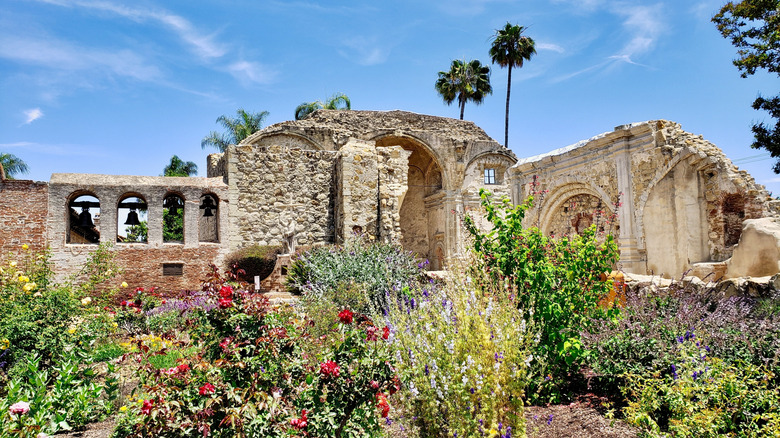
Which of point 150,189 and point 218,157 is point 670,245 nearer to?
point 150,189

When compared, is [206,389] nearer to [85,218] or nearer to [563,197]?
[563,197]

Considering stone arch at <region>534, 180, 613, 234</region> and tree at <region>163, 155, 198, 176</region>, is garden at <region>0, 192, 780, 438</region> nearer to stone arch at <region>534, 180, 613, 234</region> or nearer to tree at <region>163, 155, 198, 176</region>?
stone arch at <region>534, 180, 613, 234</region>

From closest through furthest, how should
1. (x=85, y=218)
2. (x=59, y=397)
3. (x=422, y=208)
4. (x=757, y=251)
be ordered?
1. (x=59, y=397)
2. (x=757, y=251)
3. (x=85, y=218)
4. (x=422, y=208)

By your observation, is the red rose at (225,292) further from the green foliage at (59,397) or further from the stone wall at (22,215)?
the stone wall at (22,215)

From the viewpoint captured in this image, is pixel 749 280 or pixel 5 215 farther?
pixel 5 215

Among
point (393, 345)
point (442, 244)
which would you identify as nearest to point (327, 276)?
point (393, 345)

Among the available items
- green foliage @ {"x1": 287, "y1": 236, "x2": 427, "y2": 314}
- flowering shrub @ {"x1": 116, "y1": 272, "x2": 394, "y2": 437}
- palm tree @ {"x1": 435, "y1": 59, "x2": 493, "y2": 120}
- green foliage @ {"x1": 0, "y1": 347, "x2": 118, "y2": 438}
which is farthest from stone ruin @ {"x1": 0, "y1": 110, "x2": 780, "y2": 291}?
palm tree @ {"x1": 435, "y1": 59, "x2": 493, "y2": 120}

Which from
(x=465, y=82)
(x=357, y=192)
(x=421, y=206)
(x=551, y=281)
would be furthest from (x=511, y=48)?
(x=551, y=281)

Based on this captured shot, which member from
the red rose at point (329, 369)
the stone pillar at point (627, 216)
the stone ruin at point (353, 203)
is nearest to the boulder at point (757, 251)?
the stone ruin at point (353, 203)

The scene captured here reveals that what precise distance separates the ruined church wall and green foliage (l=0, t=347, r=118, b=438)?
434 inches

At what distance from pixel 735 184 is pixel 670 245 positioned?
165cm

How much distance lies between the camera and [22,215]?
13.3m

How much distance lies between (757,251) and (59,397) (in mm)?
9292

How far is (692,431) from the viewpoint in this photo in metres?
2.87
